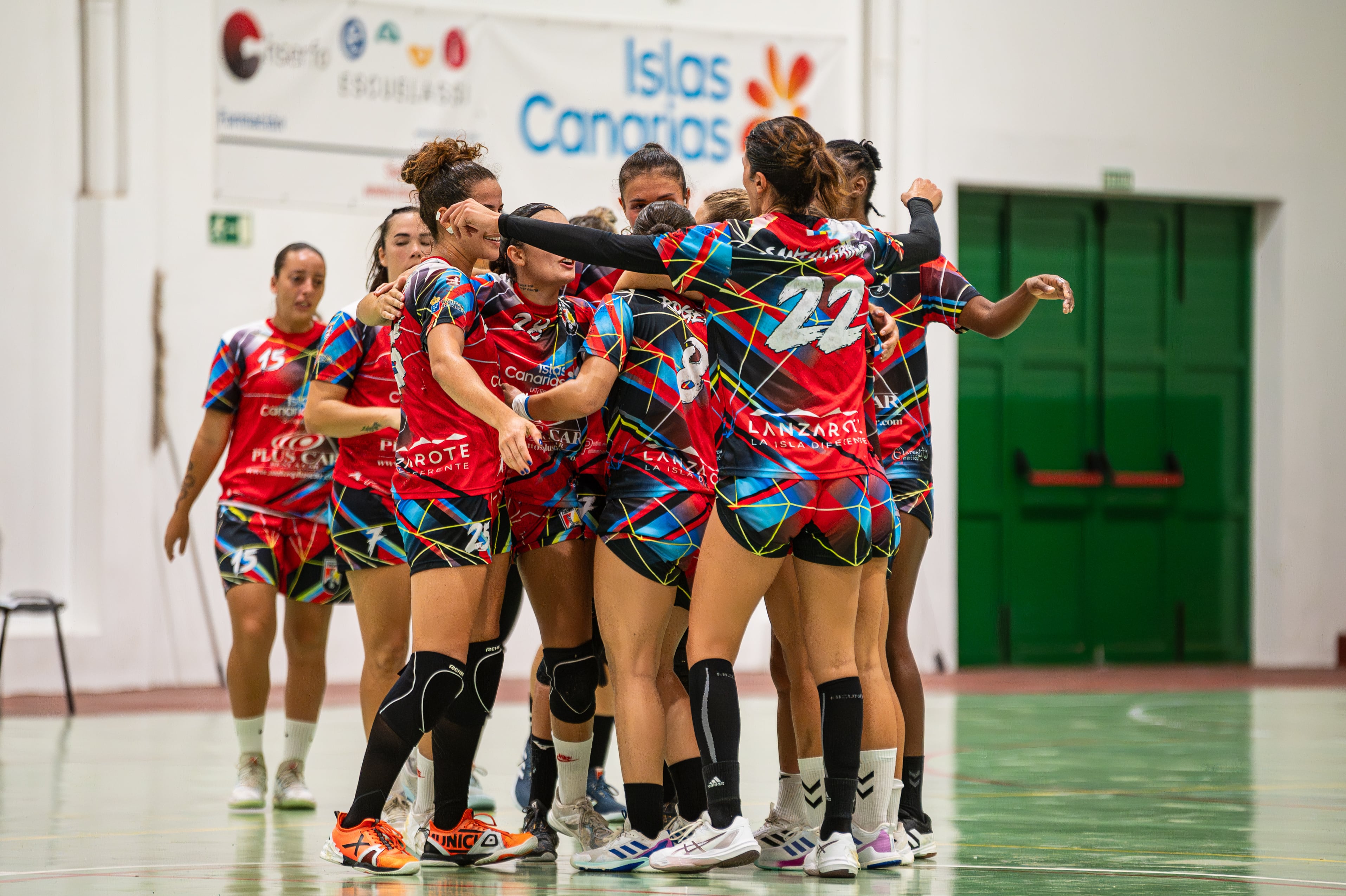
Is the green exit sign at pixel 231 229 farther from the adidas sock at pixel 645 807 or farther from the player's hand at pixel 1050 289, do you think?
the adidas sock at pixel 645 807

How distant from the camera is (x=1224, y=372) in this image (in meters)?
11.1

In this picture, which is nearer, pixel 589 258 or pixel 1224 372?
pixel 589 258

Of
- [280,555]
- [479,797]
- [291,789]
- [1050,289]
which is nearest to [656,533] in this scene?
[1050,289]

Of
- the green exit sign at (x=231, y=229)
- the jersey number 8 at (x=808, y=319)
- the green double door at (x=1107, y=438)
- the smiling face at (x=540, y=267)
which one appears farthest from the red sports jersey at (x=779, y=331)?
the green double door at (x=1107, y=438)

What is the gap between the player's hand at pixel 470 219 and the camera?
3.70 metres

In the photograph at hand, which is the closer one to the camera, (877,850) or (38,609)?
(877,850)

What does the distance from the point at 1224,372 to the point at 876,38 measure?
3482 millimetres

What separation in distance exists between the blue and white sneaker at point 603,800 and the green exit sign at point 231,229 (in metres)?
5.35

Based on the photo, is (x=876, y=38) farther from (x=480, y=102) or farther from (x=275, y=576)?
(x=275, y=576)

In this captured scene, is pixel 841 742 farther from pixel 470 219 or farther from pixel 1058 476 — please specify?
pixel 1058 476

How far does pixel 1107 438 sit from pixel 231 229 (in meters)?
5.96

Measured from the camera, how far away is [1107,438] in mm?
10836

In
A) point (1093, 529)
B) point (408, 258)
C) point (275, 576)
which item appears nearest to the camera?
point (408, 258)

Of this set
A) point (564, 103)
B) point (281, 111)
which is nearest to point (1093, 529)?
point (564, 103)
